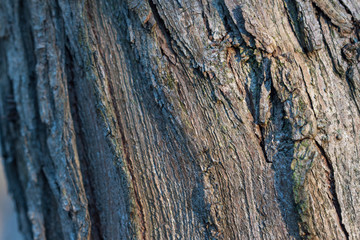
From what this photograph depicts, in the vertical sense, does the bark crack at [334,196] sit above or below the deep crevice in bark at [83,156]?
below

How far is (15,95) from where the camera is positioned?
1.35 metres

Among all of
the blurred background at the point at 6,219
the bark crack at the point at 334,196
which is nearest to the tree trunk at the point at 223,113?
the bark crack at the point at 334,196

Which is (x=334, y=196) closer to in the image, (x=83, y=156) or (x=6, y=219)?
(x=83, y=156)

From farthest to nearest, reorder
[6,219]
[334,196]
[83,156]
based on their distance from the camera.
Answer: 1. [6,219]
2. [83,156]
3. [334,196]

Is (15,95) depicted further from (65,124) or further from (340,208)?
(340,208)

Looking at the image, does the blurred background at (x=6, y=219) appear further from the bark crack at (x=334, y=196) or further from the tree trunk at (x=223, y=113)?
the bark crack at (x=334, y=196)

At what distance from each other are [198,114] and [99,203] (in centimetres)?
55

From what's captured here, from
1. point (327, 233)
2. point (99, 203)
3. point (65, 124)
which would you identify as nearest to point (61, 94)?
point (65, 124)

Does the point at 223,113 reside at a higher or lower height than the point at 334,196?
higher

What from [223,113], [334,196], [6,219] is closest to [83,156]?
[223,113]

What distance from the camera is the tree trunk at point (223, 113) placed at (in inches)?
39.4

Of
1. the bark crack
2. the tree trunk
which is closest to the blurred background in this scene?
the tree trunk

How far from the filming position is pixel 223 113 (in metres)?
1.02

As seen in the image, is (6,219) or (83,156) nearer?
(83,156)
